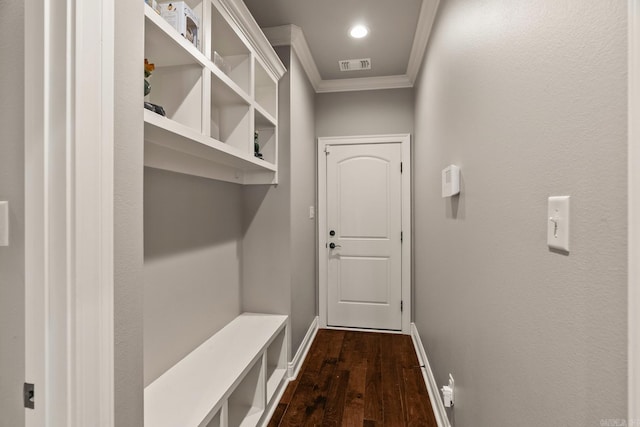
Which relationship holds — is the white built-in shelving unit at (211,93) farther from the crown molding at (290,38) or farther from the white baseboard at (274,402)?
the white baseboard at (274,402)

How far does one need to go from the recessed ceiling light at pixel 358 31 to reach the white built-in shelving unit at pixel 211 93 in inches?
25.1

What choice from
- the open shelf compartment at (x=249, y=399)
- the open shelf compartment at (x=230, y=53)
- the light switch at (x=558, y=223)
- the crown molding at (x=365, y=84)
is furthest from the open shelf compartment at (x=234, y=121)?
the crown molding at (x=365, y=84)

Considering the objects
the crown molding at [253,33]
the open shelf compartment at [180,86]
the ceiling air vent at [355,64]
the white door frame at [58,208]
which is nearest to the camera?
the white door frame at [58,208]

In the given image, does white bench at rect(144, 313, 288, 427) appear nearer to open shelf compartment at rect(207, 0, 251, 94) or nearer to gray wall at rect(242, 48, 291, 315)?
gray wall at rect(242, 48, 291, 315)

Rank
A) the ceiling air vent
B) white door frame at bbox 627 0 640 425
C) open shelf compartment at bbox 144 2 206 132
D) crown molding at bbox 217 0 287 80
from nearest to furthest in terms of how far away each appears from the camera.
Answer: white door frame at bbox 627 0 640 425, open shelf compartment at bbox 144 2 206 132, crown molding at bbox 217 0 287 80, the ceiling air vent

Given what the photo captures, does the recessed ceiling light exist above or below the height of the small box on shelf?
above

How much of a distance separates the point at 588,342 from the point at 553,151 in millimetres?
401

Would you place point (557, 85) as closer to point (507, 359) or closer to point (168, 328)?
point (507, 359)

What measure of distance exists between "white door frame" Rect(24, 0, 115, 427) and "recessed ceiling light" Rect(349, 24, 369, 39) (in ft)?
6.91

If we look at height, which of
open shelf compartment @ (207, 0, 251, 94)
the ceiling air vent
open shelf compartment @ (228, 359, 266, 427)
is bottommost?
open shelf compartment @ (228, 359, 266, 427)

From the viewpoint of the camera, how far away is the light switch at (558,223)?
687 mm

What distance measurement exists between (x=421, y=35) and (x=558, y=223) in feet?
7.28

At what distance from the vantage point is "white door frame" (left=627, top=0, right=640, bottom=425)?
48 cm
